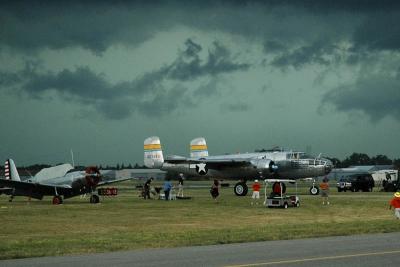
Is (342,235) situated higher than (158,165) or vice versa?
(158,165)

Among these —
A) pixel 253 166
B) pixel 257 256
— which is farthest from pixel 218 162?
pixel 257 256

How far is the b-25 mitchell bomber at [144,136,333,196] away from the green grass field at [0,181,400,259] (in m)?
11.5

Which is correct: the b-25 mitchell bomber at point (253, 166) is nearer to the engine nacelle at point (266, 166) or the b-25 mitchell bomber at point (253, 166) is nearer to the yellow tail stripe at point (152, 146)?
the engine nacelle at point (266, 166)

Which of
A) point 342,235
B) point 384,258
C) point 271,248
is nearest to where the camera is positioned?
point 384,258

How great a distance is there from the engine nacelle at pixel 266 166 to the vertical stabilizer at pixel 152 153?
1505cm

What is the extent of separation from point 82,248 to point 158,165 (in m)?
48.9

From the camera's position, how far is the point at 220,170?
5822cm

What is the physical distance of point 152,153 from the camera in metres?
68.7

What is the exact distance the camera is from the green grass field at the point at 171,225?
2008cm

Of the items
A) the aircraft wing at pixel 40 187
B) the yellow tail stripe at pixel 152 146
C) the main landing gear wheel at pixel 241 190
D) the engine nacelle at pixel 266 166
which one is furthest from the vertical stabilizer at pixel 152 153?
the aircraft wing at pixel 40 187

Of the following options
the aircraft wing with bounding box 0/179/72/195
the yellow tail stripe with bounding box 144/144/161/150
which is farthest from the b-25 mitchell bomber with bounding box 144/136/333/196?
the aircraft wing with bounding box 0/179/72/195

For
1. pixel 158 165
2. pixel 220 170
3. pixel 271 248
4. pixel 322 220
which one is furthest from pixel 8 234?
pixel 158 165

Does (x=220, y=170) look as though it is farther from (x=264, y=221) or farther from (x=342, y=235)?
(x=342, y=235)

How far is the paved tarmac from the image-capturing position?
1490 centimetres
